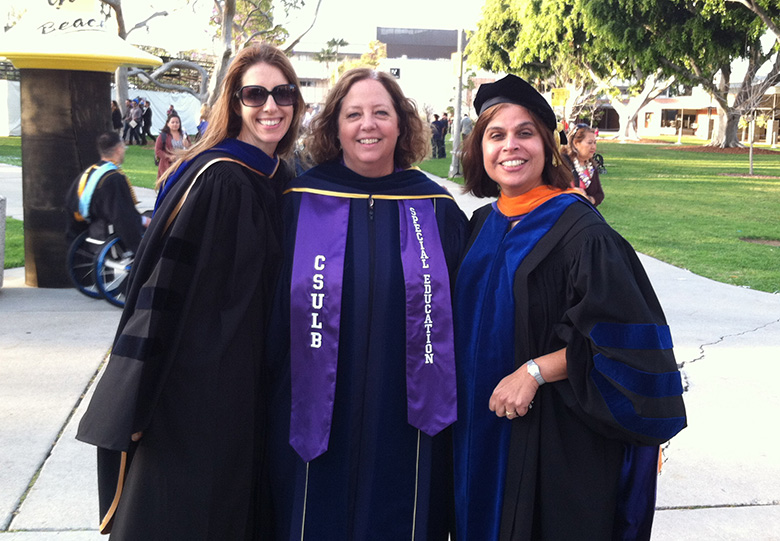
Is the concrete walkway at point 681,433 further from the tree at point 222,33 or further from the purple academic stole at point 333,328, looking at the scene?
the tree at point 222,33

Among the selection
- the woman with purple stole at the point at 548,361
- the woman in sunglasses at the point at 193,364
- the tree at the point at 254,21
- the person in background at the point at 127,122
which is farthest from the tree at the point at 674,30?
the woman in sunglasses at the point at 193,364

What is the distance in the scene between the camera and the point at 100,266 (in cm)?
674

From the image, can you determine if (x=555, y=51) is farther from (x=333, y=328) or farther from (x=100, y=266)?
(x=333, y=328)

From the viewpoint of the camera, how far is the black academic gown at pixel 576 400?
212 cm

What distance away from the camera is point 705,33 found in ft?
91.5

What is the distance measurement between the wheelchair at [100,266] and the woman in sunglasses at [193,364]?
4.57 metres

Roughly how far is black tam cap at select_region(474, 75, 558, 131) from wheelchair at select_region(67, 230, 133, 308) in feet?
16.1

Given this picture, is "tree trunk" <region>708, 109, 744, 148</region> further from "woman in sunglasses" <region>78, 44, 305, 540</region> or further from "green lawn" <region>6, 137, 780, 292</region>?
"woman in sunglasses" <region>78, 44, 305, 540</region>

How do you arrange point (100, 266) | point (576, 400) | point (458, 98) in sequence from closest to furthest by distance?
point (576, 400) < point (100, 266) < point (458, 98)

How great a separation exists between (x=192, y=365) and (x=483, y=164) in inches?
45.1

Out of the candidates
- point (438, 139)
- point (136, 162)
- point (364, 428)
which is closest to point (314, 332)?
point (364, 428)

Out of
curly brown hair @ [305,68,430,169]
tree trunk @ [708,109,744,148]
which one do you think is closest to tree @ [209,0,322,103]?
curly brown hair @ [305,68,430,169]

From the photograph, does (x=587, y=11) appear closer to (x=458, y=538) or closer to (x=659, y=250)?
(x=659, y=250)

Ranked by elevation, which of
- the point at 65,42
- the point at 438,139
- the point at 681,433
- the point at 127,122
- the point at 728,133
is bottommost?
the point at 681,433
